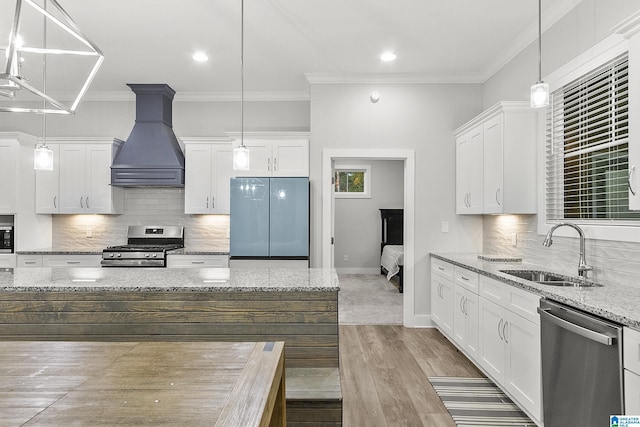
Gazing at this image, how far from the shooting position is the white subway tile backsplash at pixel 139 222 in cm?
516

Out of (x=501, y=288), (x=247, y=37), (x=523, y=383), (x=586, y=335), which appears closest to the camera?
(x=586, y=335)

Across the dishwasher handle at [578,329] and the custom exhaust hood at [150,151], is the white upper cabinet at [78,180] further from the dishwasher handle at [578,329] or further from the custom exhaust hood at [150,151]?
the dishwasher handle at [578,329]

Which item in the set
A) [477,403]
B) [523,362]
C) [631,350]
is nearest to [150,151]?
[477,403]

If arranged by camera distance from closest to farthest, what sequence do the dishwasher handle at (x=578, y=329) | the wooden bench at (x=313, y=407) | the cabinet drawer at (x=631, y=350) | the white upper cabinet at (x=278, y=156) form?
the cabinet drawer at (x=631, y=350)
the dishwasher handle at (x=578, y=329)
the wooden bench at (x=313, y=407)
the white upper cabinet at (x=278, y=156)

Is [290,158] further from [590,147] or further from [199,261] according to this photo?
[590,147]

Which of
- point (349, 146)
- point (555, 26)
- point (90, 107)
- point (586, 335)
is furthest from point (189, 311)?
point (90, 107)

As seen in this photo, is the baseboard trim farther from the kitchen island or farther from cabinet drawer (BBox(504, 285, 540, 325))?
the kitchen island

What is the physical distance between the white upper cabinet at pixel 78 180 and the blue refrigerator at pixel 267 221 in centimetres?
174

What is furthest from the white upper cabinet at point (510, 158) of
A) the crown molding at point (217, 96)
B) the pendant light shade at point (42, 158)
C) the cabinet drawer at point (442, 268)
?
the pendant light shade at point (42, 158)

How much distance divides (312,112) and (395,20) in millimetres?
1534

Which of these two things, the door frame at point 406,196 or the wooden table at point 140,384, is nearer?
the wooden table at point 140,384

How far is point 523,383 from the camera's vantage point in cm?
250

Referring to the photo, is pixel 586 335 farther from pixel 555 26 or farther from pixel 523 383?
pixel 555 26

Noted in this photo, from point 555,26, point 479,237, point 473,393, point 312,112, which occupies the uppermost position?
point 555,26
